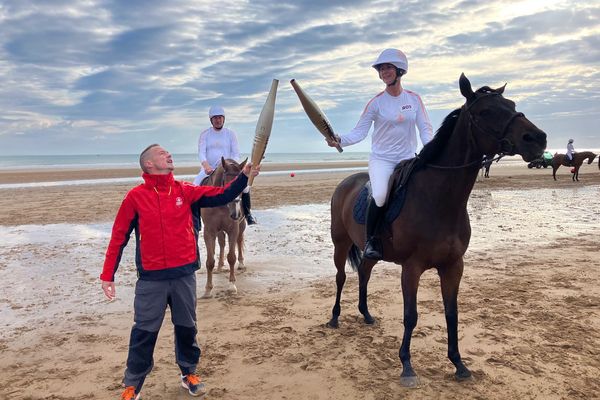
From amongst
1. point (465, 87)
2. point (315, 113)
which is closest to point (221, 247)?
point (315, 113)

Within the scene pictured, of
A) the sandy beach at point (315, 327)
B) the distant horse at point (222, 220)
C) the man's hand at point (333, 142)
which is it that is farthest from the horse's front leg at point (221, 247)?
the man's hand at point (333, 142)

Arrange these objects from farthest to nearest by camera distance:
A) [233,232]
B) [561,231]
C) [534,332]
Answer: [561,231] < [233,232] < [534,332]

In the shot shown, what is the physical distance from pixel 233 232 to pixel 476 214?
29.8 ft

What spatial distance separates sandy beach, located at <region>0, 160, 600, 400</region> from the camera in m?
4.01

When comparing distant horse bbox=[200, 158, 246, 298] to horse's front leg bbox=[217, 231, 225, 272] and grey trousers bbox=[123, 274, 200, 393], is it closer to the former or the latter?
horse's front leg bbox=[217, 231, 225, 272]

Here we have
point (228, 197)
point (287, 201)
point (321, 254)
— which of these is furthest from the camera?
point (287, 201)

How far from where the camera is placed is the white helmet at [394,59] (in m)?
4.46

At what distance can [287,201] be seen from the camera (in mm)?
17734

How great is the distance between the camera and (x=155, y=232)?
11.7 feet

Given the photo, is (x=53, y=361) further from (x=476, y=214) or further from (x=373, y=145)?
(x=476, y=214)

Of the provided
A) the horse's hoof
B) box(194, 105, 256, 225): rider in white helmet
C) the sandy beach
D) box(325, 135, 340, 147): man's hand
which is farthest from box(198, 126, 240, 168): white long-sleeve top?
the horse's hoof

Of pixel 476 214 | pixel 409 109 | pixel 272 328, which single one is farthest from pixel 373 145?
pixel 476 214

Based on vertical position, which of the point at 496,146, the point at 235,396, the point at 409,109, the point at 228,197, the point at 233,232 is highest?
the point at 409,109

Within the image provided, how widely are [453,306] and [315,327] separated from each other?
6.26ft
